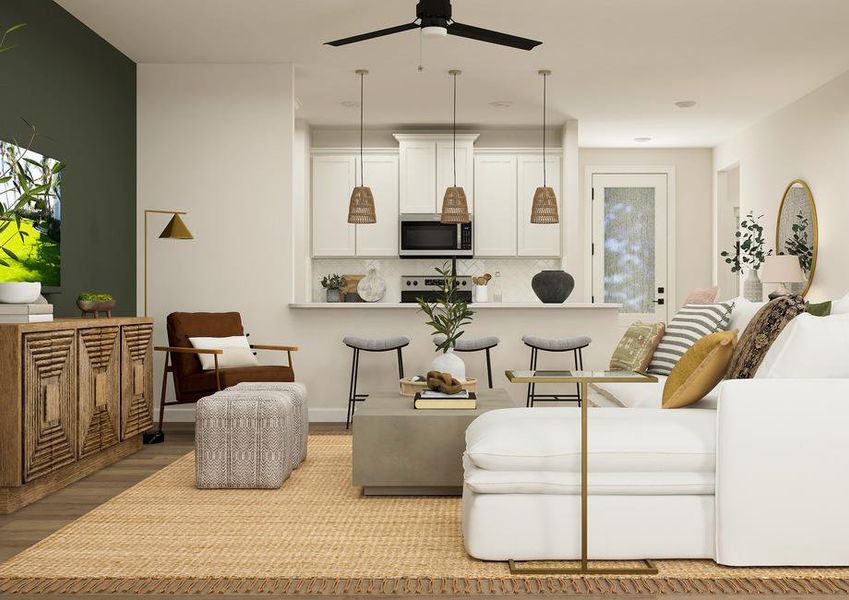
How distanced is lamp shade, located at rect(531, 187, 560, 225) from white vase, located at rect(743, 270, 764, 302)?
2570 millimetres

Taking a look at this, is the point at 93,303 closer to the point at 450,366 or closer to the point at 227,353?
the point at 227,353

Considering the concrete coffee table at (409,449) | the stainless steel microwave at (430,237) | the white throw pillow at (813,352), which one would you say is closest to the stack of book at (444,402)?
the concrete coffee table at (409,449)

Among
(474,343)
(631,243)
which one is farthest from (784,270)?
(474,343)

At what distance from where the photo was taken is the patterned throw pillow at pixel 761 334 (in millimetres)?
3297

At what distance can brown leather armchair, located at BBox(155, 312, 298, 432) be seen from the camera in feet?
18.0

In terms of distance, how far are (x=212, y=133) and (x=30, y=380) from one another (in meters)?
3.17

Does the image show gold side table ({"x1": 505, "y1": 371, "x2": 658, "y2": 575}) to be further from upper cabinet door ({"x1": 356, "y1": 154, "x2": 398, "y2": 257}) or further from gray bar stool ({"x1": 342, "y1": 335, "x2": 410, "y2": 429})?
upper cabinet door ({"x1": 356, "y1": 154, "x2": 398, "y2": 257})

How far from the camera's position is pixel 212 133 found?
6508 millimetres

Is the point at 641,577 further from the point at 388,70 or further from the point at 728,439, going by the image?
the point at 388,70

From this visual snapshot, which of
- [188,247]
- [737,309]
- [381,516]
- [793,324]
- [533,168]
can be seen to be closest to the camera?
[793,324]

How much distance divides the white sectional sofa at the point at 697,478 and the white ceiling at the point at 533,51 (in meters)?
3.14

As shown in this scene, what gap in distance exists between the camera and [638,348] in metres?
5.14

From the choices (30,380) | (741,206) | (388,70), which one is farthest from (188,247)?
(741,206)

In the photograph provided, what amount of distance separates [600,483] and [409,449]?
122 centimetres
